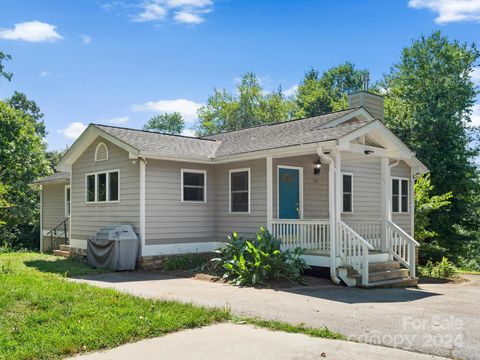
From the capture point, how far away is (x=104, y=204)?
1441 cm

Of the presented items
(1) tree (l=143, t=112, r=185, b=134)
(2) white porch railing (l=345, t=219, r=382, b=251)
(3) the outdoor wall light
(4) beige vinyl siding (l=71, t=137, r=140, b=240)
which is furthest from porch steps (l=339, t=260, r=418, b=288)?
(1) tree (l=143, t=112, r=185, b=134)

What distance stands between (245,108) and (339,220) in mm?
35453

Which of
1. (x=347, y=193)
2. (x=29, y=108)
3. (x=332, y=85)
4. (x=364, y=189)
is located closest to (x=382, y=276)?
(x=347, y=193)

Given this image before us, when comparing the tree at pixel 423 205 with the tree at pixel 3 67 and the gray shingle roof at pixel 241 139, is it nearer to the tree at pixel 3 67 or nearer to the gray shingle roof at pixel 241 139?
the gray shingle roof at pixel 241 139

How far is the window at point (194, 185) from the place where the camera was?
45.1 feet

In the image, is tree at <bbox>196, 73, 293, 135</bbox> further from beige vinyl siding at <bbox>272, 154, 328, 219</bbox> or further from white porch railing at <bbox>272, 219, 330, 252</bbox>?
white porch railing at <bbox>272, 219, 330, 252</bbox>

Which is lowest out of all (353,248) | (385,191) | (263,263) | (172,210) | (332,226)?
(263,263)

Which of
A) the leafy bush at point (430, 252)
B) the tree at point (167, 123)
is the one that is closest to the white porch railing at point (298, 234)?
the leafy bush at point (430, 252)

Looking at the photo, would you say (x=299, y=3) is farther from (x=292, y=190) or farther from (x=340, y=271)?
(x=340, y=271)

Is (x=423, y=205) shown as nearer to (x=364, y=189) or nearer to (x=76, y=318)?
(x=364, y=189)

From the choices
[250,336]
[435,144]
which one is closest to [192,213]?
[250,336]

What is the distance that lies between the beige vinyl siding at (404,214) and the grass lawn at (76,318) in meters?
11.7

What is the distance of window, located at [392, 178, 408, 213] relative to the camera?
17.2 metres

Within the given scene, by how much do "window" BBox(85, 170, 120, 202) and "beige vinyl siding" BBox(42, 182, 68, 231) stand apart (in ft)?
15.0
